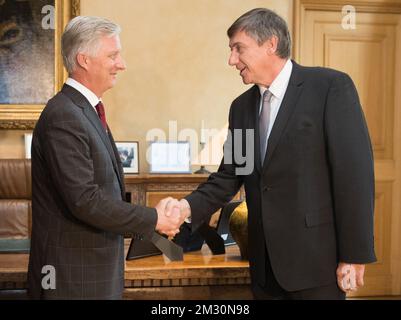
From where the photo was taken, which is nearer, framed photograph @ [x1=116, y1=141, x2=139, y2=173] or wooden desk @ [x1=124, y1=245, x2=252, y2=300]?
wooden desk @ [x1=124, y1=245, x2=252, y2=300]

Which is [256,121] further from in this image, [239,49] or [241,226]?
[241,226]

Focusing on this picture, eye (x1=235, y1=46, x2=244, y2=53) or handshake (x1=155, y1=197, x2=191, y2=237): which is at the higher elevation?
eye (x1=235, y1=46, x2=244, y2=53)

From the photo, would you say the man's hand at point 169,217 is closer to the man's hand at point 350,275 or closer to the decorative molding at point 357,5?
the man's hand at point 350,275

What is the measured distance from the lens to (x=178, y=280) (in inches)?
94.3

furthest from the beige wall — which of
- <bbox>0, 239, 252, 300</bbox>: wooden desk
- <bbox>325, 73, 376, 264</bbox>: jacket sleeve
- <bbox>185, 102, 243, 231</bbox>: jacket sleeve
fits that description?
<bbox>325, 73, 376, 264</bbox>: jacket sleeve

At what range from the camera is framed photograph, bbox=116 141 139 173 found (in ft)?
16.6

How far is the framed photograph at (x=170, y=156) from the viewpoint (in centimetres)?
500

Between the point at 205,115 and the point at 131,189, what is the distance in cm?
101

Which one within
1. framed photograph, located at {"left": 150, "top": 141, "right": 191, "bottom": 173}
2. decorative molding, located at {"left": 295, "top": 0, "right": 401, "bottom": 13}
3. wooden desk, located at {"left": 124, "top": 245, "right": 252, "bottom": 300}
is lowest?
wooden desk, located at {"left": 124, "top": 245, "right": 252, "bottom": 300}

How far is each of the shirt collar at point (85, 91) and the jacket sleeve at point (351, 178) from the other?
32.5 inches

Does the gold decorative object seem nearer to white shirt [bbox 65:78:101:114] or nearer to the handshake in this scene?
the handshake

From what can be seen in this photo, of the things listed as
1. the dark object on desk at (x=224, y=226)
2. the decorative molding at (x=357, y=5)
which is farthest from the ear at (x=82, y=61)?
the decorative molding at (x=357, y=5)

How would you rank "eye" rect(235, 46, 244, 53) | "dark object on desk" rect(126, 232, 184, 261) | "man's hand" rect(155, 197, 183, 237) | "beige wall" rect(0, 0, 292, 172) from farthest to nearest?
"beige wall" rect(0, 0, 292, 172), "dark object on desk" rect(126, 232, 184, 261), "man's hand" rect(155, 197, 183, 237), "eye" rect(235, 46, 244, 53)
